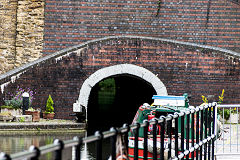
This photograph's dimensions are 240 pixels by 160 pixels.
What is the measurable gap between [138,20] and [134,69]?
3.20m

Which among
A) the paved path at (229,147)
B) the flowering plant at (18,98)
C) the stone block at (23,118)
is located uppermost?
the flowering plant at (18,98)

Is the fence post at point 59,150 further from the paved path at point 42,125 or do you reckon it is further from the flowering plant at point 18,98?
the flowering plant at point 18,98

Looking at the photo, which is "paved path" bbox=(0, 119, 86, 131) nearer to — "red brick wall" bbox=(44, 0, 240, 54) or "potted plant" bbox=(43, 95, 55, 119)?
"potted plant" bbox=(43, 95, 55, 119)

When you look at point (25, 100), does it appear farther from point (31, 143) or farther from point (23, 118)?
point (31, 143)

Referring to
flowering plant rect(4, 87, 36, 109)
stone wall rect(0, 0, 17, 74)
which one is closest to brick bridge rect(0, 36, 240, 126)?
flowering plant rect(4, 87, 36, 109)

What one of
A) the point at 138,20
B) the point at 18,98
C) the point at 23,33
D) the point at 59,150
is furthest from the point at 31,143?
the point at 59,150

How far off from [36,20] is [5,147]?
847cm

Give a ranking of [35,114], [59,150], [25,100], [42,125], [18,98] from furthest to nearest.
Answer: [18,98]
[25,100]
[35,114]
[42,125]
[59,150]

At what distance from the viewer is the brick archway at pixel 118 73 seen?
15359 mm

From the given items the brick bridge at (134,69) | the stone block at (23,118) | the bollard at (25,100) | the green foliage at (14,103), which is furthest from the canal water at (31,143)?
the brick bridge at (134,69)

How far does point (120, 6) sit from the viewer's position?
714 inches

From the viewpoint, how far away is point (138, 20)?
18.1 m

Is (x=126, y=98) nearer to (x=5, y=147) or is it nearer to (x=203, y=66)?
(x=203, y=66)

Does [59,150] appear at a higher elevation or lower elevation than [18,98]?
lower
